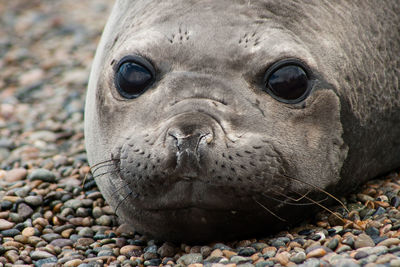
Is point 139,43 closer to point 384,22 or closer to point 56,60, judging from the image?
point 384,22

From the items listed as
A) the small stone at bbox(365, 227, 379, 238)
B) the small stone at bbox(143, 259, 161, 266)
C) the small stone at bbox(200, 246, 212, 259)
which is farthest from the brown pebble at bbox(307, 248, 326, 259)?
the small stone at bbox(143, 259, 161, 266)

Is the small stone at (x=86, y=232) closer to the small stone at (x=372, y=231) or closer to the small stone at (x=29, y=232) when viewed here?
the small stone at (x=29, y=232)

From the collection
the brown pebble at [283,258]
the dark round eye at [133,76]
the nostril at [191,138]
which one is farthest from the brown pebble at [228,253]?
the dark round eye at [133,76]

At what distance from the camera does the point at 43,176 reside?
19.7 ft

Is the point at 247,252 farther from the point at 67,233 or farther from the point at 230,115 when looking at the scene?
the point at 67,233

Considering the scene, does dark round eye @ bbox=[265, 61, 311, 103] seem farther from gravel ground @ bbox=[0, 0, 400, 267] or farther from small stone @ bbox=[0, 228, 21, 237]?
small stone @ bbox=[0, 228, 21, 237]

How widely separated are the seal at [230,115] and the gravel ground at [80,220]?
159mm

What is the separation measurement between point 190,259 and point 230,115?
3.12 feet

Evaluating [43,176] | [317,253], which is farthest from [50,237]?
[317,253]

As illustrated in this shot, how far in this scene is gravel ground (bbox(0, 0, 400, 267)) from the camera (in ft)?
14.3

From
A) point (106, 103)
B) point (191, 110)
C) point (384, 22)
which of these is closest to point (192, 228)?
point (191, 110)

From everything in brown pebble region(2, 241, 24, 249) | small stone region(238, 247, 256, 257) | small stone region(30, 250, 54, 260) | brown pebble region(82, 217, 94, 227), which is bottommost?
small stone region(238, 247, 256, 257)

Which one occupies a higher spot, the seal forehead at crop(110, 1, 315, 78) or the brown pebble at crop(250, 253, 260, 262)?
the seal forehead at crop(110, 1, 315, 78)

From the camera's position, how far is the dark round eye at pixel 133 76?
180 inches
